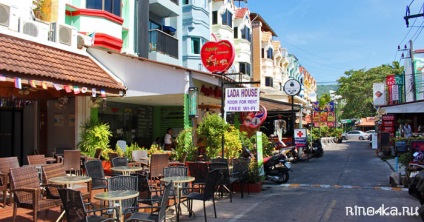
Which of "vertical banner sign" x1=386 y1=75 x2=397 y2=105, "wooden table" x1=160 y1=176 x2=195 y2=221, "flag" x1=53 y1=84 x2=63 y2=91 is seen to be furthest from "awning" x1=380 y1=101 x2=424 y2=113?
"flag" x1=53 y1=84 x2=63 y2=91

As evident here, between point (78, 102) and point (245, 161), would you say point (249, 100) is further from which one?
point (78, 102)

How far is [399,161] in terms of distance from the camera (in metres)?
11.2

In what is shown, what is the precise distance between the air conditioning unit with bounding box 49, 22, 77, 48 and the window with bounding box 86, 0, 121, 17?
3.12 meters

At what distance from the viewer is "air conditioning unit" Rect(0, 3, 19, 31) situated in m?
10.2

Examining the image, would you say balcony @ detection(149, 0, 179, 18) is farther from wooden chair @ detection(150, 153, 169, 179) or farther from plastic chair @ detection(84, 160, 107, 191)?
plastic chair @ detection(84, 160, 107, 191)

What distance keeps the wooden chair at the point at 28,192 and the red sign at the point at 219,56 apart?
24.1ft

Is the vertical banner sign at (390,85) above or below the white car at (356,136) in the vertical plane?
above

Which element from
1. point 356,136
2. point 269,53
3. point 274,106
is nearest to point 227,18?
point 274,106

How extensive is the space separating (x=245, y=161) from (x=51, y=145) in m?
7.64

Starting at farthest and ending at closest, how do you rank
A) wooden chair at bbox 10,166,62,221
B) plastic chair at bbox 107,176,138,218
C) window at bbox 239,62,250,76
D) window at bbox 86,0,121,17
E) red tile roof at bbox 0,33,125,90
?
window at bbox 239,62,250,76 < window at bbox 86,0,121,17 < red tile roof at bbox 0,33,125,90 < plastic chair at bbox 107,176,138,218 < wooden chair at bbox 10,166,62,221

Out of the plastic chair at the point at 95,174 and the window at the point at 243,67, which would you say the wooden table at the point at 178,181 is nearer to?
the plastic chair at the point at 95,174

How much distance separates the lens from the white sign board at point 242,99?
34.3ft

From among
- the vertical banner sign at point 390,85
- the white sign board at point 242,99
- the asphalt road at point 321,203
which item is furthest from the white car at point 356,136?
the white sign board at point 242,99

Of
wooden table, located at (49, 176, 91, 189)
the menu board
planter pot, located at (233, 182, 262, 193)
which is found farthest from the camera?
the menu board
